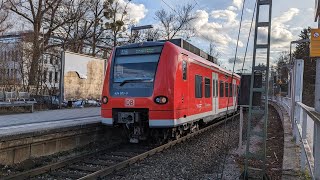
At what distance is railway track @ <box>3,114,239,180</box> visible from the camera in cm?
691

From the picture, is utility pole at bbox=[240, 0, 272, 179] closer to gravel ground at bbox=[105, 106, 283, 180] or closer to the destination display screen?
gravel ground at bbox=[105, 106, 283, 180]

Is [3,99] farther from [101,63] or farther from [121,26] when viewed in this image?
[121,26]

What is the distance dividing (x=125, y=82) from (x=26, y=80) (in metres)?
14.1

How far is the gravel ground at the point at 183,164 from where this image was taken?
289 inches

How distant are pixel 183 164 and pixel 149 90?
7.63 feet

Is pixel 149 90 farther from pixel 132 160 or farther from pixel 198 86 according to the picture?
pixel 198 86

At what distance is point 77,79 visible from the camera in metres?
21.7

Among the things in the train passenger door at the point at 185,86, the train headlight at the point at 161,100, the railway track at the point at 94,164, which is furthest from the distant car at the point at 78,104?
the train headlight at the point at 161,100

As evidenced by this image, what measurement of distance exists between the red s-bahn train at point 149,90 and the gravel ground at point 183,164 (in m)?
0.73

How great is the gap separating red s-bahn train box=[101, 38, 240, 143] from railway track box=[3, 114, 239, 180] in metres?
0.47

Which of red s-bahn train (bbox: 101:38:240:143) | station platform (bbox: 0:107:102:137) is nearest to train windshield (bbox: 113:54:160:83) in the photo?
red s-bahn train (bbox: 101:38:240:143)

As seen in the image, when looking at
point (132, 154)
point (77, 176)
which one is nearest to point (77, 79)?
point (132, 154)

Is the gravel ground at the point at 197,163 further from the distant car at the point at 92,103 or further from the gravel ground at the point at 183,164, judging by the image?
the distant car at the point at 92,103

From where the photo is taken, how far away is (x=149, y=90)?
980cm
